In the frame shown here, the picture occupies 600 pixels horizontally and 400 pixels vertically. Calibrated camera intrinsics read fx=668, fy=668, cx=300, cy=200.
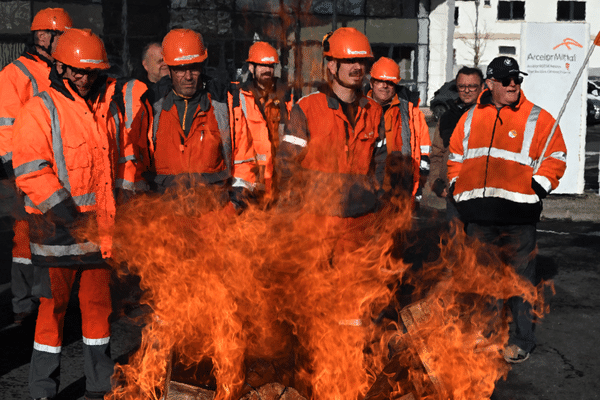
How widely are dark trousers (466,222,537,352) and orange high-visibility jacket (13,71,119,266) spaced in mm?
2867

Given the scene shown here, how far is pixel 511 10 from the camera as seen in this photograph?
56281 millimetres

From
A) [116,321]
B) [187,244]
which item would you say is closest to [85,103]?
[187,244]

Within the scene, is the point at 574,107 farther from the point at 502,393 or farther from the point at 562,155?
the point at 502,393

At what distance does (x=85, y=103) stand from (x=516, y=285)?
3.46 m

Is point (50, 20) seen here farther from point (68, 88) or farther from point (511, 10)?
point (511, 10)

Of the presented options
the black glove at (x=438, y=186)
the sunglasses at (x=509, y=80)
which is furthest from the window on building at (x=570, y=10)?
the sunglasses at (x=509, y=80)

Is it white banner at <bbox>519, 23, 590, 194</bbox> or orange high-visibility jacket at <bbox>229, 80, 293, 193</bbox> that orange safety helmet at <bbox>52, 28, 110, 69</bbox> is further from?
white banner at <bbox>519, 23, 590, 194</bbox>

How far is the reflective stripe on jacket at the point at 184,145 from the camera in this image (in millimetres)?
4793

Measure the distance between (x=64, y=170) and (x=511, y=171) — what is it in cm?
322

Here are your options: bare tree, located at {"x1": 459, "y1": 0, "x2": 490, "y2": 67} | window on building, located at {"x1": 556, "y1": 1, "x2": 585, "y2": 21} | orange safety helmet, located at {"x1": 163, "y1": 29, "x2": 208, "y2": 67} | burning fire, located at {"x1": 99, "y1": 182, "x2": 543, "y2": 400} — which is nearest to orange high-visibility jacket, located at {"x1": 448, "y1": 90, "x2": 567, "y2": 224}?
burning fire, located at {"x1": 99, "y1": 182, "x2": 543, "y2": 400}

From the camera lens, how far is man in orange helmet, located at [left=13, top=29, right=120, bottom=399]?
4.05m

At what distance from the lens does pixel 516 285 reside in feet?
17.2

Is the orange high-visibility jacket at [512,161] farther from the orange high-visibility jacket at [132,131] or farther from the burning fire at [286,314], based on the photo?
the orange high-visibility jacket at [132,131]

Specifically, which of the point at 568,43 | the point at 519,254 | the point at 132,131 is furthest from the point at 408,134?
the point at 568,43
